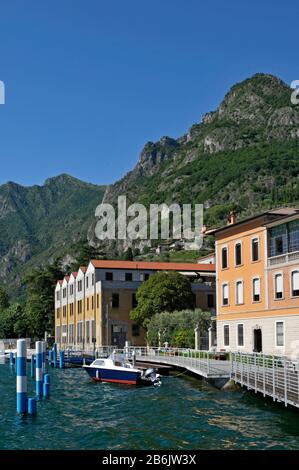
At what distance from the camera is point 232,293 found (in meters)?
59.0

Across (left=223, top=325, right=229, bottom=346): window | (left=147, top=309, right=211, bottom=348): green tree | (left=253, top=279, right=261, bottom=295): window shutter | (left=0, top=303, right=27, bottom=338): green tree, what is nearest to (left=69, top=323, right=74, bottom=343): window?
(left=0, top=303, right=27, bottom=338): green tree

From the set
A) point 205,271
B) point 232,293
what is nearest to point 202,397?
point 232,293

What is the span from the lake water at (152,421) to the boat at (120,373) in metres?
2.24

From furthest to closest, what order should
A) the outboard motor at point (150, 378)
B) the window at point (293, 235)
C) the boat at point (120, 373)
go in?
the window at point (293, 235), the boat at point (120, 373), the outboard motor at point (150, 378)

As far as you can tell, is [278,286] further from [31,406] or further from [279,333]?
[31,406]

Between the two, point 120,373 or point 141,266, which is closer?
point 120,373

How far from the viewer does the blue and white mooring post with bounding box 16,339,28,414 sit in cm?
3225

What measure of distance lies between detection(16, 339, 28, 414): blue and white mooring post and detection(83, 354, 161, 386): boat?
16.3m

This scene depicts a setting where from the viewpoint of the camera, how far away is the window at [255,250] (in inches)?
2148

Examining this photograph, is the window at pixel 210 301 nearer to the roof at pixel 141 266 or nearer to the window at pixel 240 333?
the roof at pixel 141 266

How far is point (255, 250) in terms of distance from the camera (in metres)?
55.0

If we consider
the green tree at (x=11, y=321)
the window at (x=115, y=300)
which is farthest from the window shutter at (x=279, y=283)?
the green tree at (x=11, y=321)

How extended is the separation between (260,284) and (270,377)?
19.3 metres

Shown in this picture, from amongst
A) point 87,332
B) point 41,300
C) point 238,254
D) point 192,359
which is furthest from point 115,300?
point 192,359
